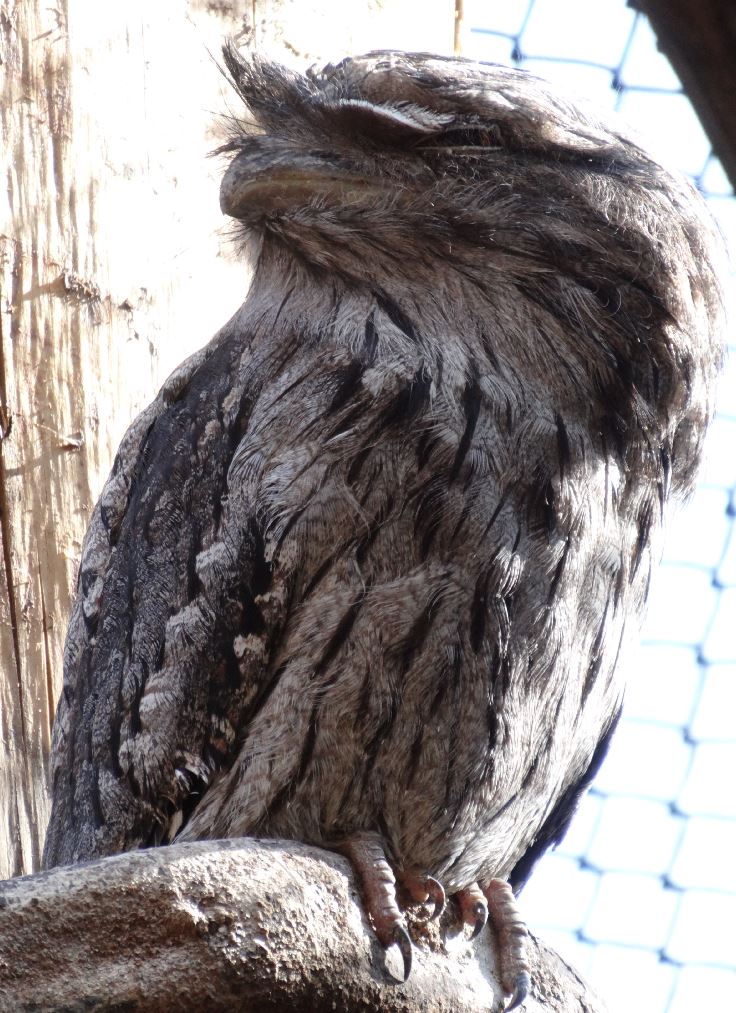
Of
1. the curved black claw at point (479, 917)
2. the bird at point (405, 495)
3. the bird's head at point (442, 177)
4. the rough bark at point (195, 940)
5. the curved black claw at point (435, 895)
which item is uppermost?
the bird's head at point (442, 177)

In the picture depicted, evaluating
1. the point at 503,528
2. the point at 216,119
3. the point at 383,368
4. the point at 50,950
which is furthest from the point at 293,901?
the point at 216,119

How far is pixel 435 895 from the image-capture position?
183 centimetres

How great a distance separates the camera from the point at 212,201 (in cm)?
260

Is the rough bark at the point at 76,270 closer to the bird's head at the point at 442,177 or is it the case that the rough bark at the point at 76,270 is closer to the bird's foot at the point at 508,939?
the bird's head at the point at 442,177

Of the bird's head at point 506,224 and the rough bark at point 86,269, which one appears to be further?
the rough bark at point 86,269

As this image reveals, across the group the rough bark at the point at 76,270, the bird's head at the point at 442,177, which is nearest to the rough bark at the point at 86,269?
the rough bark at the point at 76,270

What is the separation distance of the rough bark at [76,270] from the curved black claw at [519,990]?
0.97 metres

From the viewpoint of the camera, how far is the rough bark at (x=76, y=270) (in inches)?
90.1

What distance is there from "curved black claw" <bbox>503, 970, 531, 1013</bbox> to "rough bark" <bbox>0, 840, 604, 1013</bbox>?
220mm

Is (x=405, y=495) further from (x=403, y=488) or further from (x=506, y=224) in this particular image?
(x=506, y=224)

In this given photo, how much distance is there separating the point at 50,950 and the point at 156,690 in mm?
732

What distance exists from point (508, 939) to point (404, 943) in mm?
362

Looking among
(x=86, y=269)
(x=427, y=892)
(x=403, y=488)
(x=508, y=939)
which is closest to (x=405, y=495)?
(x=403, y=488)

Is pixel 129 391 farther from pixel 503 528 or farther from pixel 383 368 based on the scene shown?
pixel 503 528
